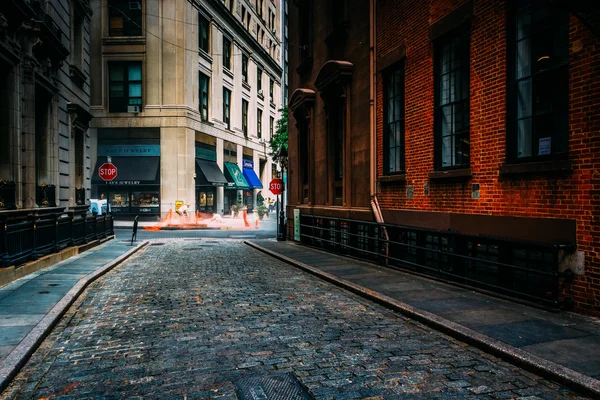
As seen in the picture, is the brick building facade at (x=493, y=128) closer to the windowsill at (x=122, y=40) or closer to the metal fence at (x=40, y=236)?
the metal fence at (x=40, y=236)

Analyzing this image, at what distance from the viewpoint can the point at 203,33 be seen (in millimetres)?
36031

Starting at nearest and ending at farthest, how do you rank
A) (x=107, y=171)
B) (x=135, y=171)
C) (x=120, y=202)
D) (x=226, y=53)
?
(x=107, y=171), (x=135, y=171), (x=120, y=202), (x=226, y=53)

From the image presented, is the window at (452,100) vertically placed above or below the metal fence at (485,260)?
above

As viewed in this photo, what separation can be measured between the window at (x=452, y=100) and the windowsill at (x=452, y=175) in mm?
235

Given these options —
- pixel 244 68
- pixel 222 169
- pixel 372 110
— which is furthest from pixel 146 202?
pixel 372 110

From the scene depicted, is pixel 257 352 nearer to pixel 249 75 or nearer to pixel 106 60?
pixel 106 60

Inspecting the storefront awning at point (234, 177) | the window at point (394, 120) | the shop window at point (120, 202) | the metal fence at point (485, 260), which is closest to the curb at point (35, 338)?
the metal fence at point (485, 260)

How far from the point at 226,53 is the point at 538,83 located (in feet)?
122

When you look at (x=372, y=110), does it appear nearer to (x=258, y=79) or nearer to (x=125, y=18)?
(x=125, y=18)

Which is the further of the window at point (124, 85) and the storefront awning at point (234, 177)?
the storefront awning at point (234, 177)

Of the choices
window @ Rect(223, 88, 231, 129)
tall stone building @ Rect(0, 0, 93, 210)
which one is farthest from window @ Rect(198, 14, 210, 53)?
tall stone building @ Rect(0, 0, 93, 210)

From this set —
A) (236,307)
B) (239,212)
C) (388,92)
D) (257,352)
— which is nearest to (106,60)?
(239,212)

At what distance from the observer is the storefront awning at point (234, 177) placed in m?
39.9

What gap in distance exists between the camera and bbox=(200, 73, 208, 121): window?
35.8 metres
